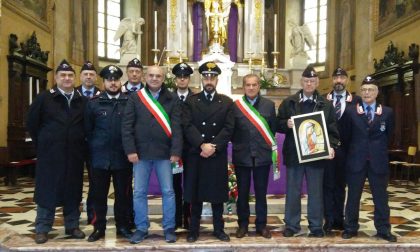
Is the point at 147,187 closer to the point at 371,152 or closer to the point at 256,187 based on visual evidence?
the point at 256,187

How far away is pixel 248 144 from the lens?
14.6 feet

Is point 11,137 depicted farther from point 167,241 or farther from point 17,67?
point 167,241

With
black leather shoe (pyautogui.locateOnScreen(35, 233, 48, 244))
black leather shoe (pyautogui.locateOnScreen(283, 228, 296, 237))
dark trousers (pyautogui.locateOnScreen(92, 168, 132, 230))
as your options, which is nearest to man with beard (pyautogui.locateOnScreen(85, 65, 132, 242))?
dark trousers (pyautogui.locateOnScreen(92, 168, 132, 230))

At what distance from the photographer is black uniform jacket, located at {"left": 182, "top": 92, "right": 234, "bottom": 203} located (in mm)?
4277

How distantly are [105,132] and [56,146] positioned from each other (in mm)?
500

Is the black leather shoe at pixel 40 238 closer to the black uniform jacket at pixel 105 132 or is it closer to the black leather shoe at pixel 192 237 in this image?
the black uniform jacket at pixel 105 132

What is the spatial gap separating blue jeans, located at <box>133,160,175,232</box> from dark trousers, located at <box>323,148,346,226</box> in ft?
5.32

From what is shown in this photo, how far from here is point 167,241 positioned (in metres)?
4.33

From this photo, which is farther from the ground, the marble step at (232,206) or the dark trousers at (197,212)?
the dark trousers at (197,212)

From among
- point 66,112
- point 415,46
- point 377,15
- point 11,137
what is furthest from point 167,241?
point 377,15

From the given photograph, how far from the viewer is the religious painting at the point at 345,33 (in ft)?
45.3

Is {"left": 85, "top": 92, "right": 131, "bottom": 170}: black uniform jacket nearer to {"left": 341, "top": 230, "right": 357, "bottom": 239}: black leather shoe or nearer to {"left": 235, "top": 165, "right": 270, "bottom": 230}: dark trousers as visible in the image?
{"left": 235, "top": 165, "right": 270, "bottom": 230}: dark trousers

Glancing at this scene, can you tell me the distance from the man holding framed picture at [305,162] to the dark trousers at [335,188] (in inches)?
9.3

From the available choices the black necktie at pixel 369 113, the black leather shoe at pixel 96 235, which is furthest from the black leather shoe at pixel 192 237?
the black necktie at pixel 369 113
